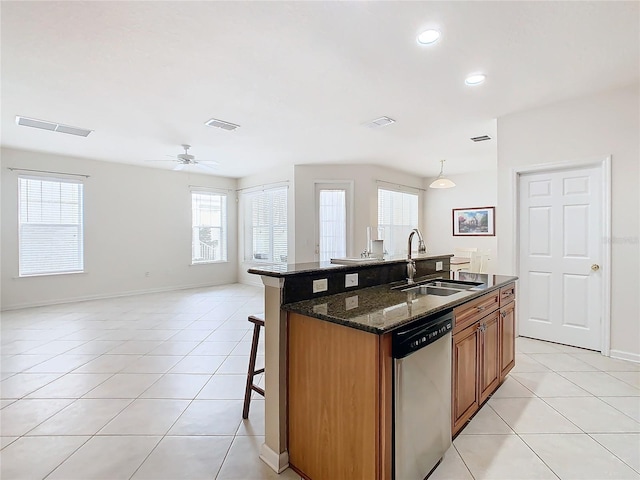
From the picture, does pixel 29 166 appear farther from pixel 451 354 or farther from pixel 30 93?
pixel 451 354

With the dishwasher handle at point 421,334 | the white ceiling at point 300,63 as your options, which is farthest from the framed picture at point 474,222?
the dishwasher handle at point 421,334

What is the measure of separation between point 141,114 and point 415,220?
249 inches

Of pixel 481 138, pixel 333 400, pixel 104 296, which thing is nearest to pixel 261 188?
pixel 104 296

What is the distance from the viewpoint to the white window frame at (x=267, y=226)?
278 inches

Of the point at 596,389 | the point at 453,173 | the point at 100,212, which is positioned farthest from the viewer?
the point at 453,173

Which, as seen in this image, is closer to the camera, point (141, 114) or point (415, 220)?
point (141, 114)

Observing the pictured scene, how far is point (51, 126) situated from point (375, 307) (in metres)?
4.96

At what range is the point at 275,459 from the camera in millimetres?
1787

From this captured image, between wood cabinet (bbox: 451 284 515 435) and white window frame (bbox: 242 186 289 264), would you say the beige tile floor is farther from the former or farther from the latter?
white window frame (bbox: 242 186 289 264)

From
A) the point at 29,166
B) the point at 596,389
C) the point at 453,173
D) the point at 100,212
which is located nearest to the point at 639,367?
the point at 596,389

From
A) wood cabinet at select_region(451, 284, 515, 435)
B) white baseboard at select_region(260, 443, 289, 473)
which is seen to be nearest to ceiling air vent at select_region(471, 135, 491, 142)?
wood cabinet at select_region(451, 284, 515, 435)

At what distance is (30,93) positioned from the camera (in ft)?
10.7

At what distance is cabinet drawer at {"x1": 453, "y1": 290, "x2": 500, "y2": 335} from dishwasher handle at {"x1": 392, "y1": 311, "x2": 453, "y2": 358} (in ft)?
0.55

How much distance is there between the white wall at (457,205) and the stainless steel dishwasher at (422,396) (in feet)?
19.6
